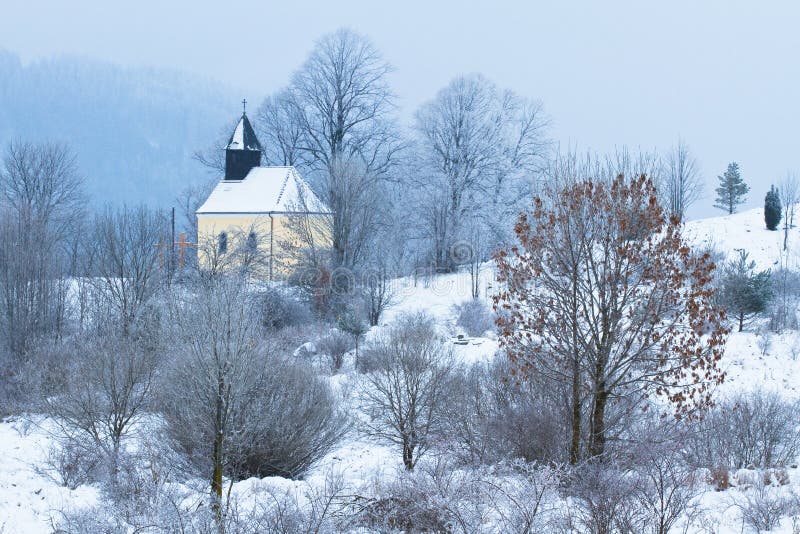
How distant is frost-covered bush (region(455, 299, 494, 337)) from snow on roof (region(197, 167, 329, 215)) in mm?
10926

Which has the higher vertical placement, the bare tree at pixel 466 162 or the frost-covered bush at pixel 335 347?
the bare tree at pixel 466 162

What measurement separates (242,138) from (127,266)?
1517 cm

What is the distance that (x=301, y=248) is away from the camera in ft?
96.6

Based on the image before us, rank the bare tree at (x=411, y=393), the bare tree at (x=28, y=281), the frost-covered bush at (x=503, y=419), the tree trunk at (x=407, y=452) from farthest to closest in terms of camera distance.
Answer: the bare tree at (x=28, y=281)
the bare tree at (x=411, y=393)
the tree trunk at (x=407, y=452)
the frost-covered bush at (x=503, y=419)

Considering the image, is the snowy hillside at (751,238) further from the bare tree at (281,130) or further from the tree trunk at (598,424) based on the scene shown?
the bare tree at (281,130)

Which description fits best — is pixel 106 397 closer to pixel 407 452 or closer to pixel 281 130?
pixel 407 452

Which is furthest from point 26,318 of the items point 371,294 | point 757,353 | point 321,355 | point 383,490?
point 757,353

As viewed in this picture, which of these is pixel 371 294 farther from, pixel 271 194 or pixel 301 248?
pixel 271 194

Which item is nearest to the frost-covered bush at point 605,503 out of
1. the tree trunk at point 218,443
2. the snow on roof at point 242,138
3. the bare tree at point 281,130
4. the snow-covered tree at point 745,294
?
the tree trunk at point 218,443

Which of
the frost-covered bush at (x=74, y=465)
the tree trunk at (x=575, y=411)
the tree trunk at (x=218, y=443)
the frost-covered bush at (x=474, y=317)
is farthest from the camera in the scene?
the frost-covered bush at (x=474, y=317)

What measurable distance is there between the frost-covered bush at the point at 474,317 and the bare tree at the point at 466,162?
20.7ft

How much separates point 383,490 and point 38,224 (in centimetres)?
2030

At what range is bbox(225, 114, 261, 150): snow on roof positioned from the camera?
38.2 metres

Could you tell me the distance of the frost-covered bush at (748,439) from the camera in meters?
12.9
